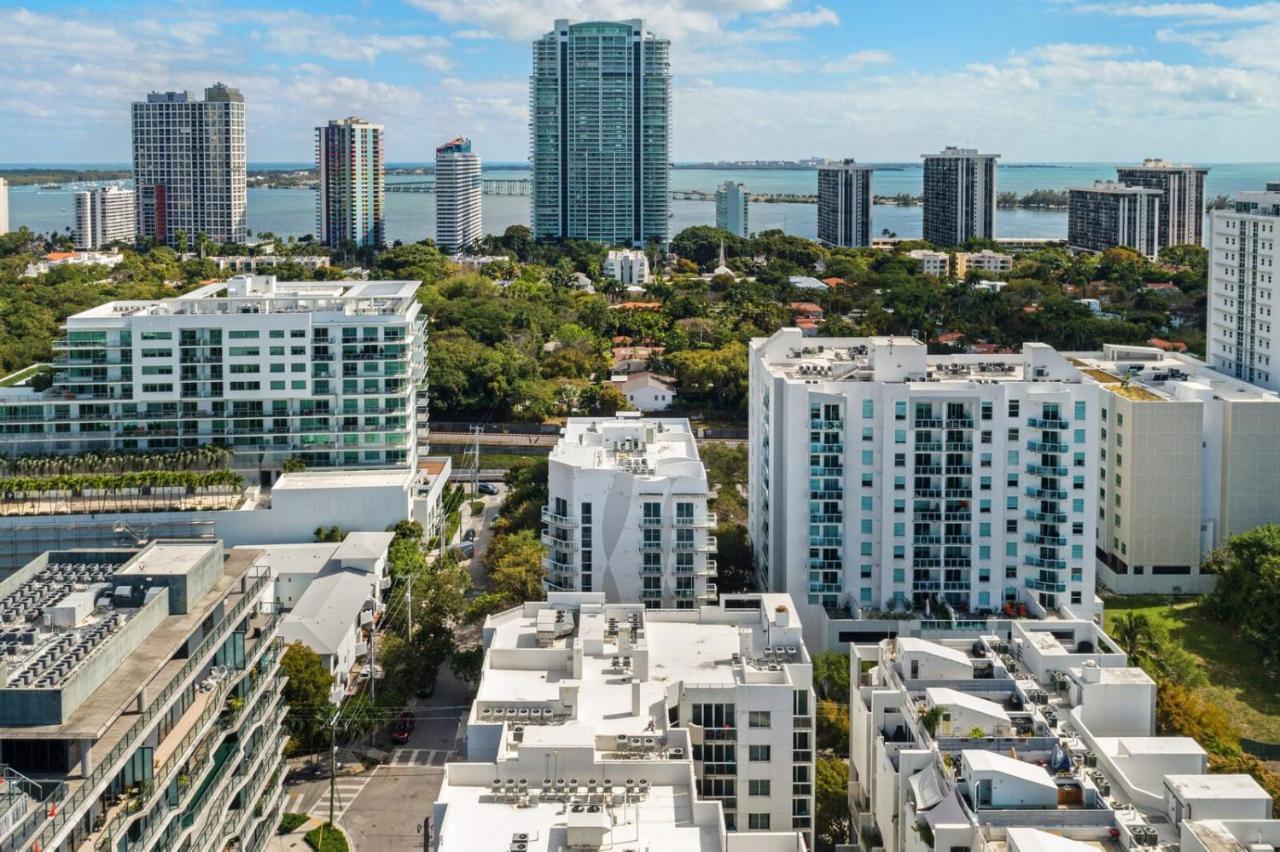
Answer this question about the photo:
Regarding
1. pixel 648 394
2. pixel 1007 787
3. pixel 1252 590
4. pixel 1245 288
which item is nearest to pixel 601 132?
pixel 648 394

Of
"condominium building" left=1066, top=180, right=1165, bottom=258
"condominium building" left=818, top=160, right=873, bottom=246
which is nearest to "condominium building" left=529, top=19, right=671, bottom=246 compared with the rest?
"condominium building" left=818, top=160, right=873, bottom=246

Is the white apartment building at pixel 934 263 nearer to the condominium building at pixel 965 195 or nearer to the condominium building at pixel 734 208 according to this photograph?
the condominium building at pixel 965 195

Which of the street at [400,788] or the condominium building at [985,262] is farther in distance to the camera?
the condominium building at [985,262]

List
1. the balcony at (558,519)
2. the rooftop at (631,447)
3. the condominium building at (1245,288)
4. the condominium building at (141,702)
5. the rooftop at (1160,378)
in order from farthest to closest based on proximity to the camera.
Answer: the condominium building at (1245,288) → the rooftop at (1160,378) → the rooftop at (631,447) → the balcony at (558,519) → the condominium building at (141,702)

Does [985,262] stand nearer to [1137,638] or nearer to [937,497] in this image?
[937,497]

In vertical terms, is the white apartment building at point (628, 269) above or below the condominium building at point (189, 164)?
below

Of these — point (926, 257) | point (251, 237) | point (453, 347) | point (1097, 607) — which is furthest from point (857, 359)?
point (251, 237)

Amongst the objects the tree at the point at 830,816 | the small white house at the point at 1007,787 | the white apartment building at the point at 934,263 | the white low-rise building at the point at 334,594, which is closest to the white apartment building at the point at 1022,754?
the small white house at the point at 1007,787

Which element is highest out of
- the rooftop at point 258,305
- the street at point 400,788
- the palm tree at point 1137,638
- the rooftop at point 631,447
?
the rooftop at point 258,305
